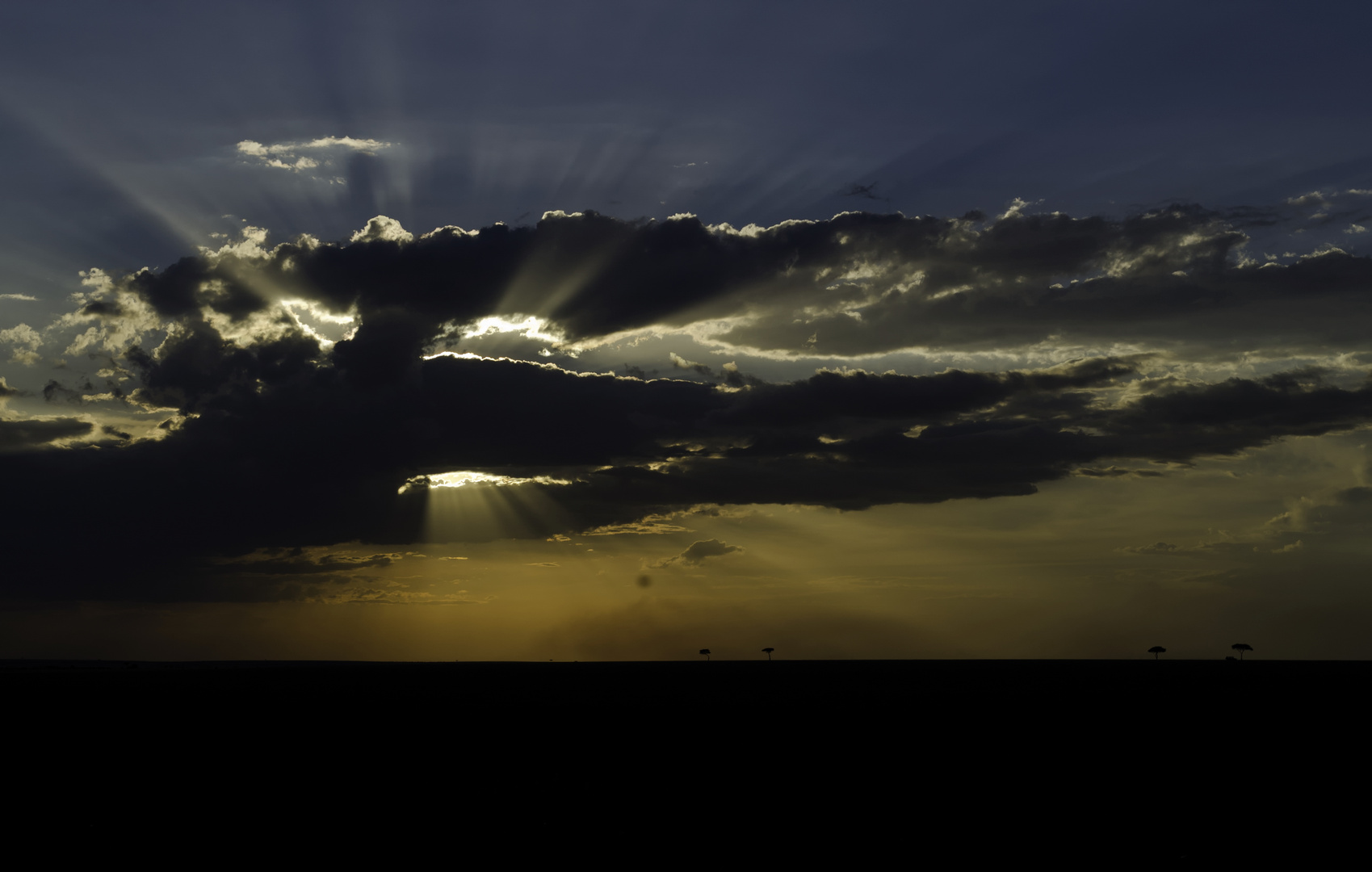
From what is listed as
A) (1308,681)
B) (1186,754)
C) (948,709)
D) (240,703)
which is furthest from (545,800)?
(1308,681)

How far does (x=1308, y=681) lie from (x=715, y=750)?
9113 cm

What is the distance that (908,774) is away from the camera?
120 ft

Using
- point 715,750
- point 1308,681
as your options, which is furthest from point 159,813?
point 1308,681

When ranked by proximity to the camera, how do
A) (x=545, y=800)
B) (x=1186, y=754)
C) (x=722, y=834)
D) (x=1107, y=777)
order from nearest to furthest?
1. (x=722, y=834)
2. (x=545, y=800)
3. (x=1107, y=777)
4. (x=1186, y=754)

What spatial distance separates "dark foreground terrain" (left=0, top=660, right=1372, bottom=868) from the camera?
1078 inches

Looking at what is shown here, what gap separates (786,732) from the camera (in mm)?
51688

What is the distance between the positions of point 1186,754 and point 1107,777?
8.45m

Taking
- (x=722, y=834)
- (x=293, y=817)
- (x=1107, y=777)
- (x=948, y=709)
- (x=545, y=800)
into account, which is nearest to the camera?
(x=722, y=834)

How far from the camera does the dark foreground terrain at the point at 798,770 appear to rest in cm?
2738

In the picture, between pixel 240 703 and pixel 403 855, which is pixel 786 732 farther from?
pixel 240 703

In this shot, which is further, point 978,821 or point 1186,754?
point 1186,754

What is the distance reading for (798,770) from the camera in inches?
1494

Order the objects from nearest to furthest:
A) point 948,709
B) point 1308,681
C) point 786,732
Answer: point 786,732 < point 948,709 < point 1308,681

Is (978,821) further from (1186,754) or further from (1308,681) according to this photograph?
(1308,681)
